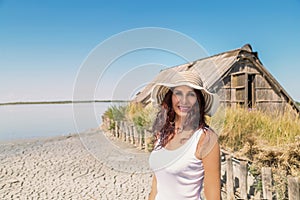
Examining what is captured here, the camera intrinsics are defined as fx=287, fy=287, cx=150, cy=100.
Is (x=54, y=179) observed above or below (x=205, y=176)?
below

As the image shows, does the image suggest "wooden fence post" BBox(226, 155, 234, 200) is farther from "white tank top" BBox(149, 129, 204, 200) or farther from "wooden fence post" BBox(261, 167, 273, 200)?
"white tank top" BBox(149, 129, 204, 200)

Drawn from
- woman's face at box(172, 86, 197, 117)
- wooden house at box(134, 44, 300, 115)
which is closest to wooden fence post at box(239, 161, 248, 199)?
woman's face at box(172, 86, 197, 117)

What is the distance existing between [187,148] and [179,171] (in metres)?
0.12

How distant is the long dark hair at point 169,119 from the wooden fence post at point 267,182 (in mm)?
2109

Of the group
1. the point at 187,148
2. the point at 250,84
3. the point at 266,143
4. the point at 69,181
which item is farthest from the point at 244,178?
the point at 250,84

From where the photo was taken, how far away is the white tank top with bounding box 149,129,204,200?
130cm

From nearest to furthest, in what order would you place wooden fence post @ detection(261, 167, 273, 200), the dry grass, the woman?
the woman
wooden fence post @ detection(261, 167, 273, 200)
the dry grass

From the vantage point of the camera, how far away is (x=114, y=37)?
1.13 meters

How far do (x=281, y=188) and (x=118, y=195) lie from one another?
294cm

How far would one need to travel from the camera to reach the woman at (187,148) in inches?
50.6

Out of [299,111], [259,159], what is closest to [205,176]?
[259,159]

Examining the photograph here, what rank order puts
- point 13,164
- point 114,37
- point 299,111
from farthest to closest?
1. point 299,111
2. point 13,164
3. point 114,37

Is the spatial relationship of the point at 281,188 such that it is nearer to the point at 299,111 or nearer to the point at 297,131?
the point at 297,131

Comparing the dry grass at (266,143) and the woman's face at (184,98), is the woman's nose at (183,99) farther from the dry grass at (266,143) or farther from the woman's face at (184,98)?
the dry grass at (266,143)
